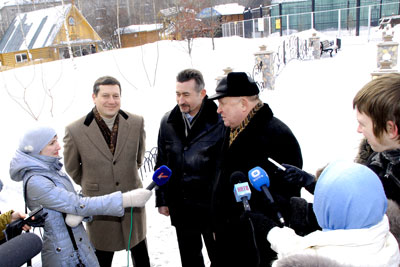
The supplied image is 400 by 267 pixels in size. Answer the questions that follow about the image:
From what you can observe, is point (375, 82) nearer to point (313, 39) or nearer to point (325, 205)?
point (325, 205)

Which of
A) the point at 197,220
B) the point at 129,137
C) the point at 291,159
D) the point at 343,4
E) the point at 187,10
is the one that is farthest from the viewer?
the point at 343,4

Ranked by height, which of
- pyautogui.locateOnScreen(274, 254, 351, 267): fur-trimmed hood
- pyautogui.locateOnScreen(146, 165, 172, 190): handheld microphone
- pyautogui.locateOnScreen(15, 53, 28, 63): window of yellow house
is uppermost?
pyautogui.locateOnScreen(15, 53, 28, 63): window of yellow house

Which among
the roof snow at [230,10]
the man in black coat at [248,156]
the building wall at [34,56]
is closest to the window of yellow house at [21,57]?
the building wall at [34,56]

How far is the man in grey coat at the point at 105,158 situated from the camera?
2992 millimetres

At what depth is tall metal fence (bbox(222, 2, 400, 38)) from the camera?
26906mm

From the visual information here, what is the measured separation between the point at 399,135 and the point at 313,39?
60.5 feet

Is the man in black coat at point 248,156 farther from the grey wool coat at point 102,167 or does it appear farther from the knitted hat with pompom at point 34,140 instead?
the knitted hat with pompom at point 34,140

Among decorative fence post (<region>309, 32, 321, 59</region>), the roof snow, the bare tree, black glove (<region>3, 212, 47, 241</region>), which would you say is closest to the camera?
black glove (<region>3, 212, 47, 241</region>)

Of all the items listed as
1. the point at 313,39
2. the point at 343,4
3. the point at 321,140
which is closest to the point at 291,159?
the point at 321,140

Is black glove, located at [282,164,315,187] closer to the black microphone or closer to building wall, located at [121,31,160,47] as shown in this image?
the black microphone

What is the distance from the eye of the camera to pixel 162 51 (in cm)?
1820

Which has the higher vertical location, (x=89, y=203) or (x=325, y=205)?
(x=325, y=205)

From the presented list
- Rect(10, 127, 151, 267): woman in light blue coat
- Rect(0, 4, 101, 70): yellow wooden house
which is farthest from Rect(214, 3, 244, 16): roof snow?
Rect(10, 127, 151, 267): woman in light blue coat

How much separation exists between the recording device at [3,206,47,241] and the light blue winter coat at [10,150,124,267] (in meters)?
0.17
